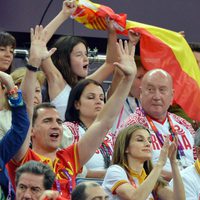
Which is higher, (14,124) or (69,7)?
(69,7)

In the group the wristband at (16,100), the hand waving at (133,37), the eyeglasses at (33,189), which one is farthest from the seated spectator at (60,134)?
the hand waving at (133,37)

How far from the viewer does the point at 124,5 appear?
12.2 m

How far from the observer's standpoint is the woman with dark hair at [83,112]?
8031 millimetres

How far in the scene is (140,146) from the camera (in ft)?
25.5

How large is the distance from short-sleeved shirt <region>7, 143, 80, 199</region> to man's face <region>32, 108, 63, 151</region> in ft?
0.33

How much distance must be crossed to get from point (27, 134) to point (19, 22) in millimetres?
5002

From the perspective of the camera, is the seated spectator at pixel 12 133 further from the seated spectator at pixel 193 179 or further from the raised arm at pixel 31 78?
the seated spectator at pixel 193 179

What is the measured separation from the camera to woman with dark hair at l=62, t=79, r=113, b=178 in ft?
26.3

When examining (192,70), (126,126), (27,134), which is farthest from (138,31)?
(27,134)

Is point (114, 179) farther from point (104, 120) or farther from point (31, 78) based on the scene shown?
point (31, 78)

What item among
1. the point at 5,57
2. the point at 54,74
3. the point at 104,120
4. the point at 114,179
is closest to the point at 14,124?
the point at 104,120

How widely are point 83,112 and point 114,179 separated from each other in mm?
859

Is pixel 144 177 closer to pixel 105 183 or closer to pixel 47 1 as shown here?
pixel 105 183

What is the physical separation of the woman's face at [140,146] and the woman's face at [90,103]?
1.61 feet
